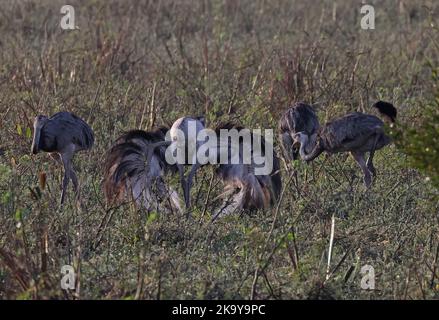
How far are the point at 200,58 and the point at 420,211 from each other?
4141 mm

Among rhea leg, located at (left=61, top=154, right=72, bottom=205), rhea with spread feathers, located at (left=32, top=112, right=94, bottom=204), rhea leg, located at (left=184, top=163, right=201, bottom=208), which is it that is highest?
rhea with spread feathers, located at (left=32, top=112, right=94, bottom=204)

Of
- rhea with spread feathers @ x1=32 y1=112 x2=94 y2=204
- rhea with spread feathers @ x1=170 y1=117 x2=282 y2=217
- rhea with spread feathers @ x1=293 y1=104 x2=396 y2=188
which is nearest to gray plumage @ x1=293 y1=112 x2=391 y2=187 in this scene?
rhea with spread feathers @ x1=293 y1=104 x2=396 y2=188

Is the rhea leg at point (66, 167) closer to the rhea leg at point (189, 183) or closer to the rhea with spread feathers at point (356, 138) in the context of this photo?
the rhea leg at point (189, 183)

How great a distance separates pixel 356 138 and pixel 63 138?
6.05 feet

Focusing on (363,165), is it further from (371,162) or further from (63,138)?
(63,138)

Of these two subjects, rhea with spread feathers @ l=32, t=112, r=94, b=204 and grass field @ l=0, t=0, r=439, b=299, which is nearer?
grass field @ l=0, t=0, r=439, b=299

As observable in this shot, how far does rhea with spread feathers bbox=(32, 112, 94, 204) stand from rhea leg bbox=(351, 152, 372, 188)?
1739 millimetres

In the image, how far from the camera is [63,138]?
6.98 meters

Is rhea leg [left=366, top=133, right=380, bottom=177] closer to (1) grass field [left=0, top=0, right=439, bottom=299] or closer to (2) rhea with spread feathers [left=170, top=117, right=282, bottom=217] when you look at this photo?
(1) grass field [left=0, top=0, right=439, bottom=299]

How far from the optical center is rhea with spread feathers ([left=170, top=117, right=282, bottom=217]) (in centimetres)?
662

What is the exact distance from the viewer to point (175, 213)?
6.60 m

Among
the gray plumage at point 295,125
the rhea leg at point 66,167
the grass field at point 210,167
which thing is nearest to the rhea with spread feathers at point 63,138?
the rhea leg at point 66,167

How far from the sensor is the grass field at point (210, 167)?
17.5 feet

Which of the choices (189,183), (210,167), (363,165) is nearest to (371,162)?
(363,165)
